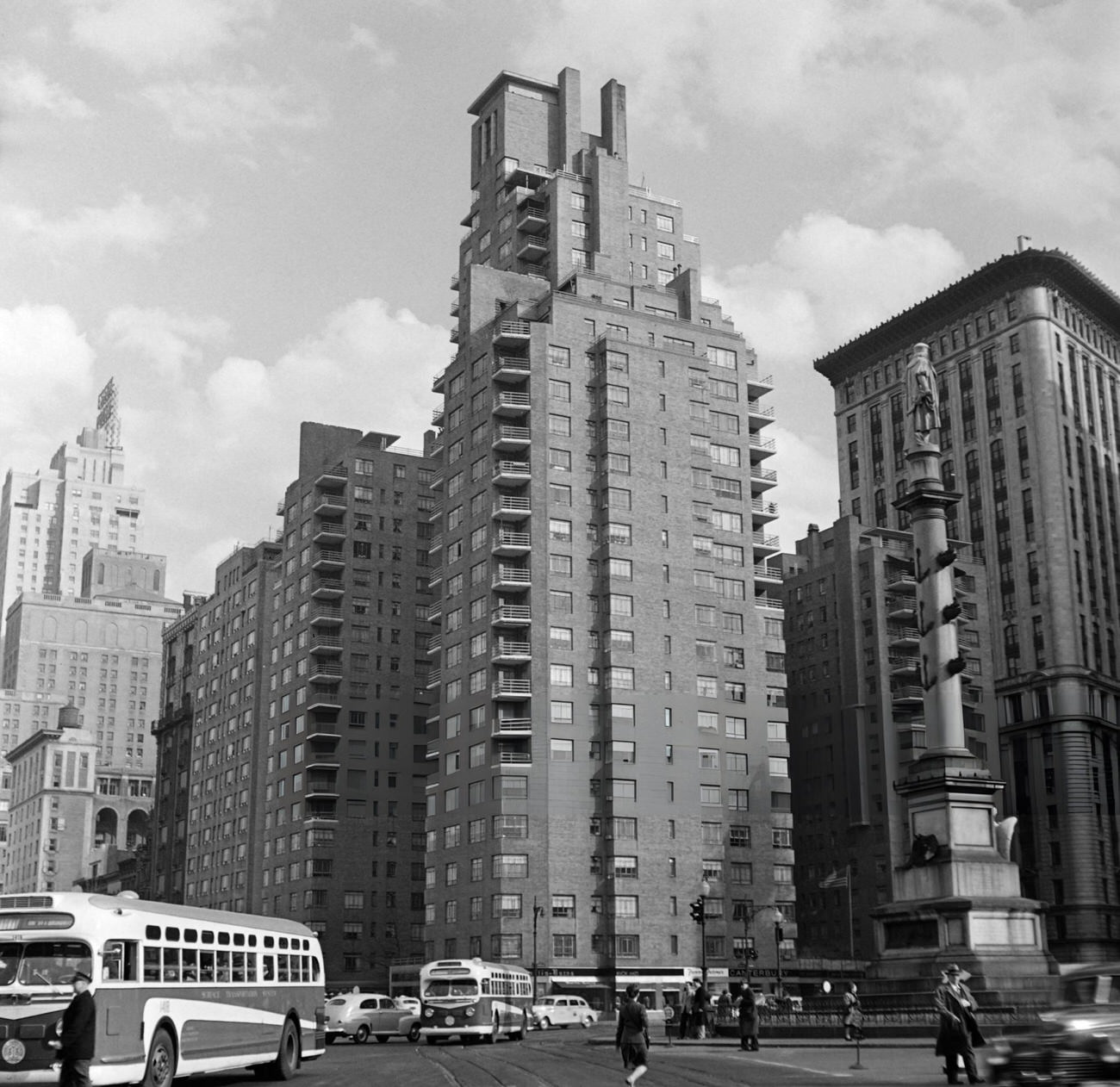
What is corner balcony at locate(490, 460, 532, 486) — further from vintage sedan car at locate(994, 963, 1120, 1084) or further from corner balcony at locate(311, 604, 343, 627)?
vintage sedan car at locate(994, 963, 1120, 1084)

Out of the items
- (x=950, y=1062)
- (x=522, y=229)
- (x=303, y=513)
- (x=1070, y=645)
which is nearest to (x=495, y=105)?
(x=522, y=229)

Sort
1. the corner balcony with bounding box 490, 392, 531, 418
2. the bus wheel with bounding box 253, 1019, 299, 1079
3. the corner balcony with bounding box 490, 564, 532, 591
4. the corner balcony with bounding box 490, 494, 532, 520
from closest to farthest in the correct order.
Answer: the bus wheel with bounding box 253, 1019, 299, 1079, the corner balcony with bounding box 490, 564, 532, 591, the corner balcony with bounding box 490, 494, 532, 520, the corner balcony with bounding box 490, 392, 531, 418

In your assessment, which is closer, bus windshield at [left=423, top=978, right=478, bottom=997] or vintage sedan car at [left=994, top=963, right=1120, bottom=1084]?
vintage sedan car at [left=994, top=963, right=1120, bottom=1084]

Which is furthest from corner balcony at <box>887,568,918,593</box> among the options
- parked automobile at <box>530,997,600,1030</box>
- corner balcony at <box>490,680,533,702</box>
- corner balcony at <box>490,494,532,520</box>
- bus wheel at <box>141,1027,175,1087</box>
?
bus wheel at <box>141,1027,175,1087</box>

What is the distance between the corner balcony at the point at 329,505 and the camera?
126625mm

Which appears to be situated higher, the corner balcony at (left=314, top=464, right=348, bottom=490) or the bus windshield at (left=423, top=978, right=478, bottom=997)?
the corner balcony at (left=314, top=464, right=348, bottom=490)

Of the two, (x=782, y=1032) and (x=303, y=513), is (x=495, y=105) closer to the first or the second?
(x=303, y=513)

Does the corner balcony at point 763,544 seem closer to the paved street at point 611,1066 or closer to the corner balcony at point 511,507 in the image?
the corner balcony at point 511,507

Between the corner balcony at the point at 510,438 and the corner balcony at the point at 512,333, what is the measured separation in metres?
6.29

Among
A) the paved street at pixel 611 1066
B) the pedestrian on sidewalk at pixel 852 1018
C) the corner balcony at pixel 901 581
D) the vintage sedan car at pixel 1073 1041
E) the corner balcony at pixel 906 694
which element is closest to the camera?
the vintage sedan car at pixel 1073 1041

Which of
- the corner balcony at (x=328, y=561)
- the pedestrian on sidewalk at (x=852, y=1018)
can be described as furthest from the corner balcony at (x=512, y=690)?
the pedestrian on sidewalk at (x=852, y=1018)

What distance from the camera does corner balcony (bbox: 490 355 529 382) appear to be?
105000 millimetres

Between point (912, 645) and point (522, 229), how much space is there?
46913 millimetres

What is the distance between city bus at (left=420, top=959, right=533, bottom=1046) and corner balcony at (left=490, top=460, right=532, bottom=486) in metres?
50.9
